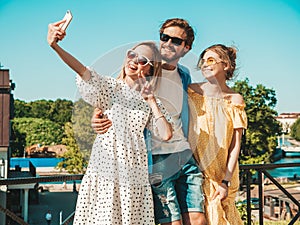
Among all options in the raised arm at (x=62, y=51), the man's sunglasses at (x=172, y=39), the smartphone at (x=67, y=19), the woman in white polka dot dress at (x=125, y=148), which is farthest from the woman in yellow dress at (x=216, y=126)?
the smartphone at (x=67, y=19)

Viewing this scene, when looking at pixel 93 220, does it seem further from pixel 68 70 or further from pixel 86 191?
pixel 68 70

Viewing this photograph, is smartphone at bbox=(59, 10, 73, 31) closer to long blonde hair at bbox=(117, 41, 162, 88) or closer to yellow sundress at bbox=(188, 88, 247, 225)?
long blonde hair at bbox=(117, 41, 162, 88)

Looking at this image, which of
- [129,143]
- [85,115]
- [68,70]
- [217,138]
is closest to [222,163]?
[217,138]

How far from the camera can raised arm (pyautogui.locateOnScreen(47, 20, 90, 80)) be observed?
5.38 feet

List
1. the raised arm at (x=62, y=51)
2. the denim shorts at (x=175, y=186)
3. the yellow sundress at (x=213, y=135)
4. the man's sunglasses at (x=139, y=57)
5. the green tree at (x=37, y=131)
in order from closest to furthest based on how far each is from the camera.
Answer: the raised arm at (x=62, y=51) → the man's sunglasses at (x=139, y=57) → the denim shorts at (x=175, y=186) → the yellow sundress at (x=213, y=135) → the green tree at (x=37, y=131)

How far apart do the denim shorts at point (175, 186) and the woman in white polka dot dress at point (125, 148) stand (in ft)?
0.24

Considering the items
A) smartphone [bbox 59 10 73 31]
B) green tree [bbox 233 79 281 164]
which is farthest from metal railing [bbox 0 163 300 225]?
green tree [bbox 233 79 281 164]

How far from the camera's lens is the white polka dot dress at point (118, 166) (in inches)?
73.1

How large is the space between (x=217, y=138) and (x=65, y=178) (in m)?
0.85

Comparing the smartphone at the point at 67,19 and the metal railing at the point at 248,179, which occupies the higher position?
the smartphone at the point at 67,19

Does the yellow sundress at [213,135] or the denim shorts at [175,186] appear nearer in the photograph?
the denim shorts at [175,186]

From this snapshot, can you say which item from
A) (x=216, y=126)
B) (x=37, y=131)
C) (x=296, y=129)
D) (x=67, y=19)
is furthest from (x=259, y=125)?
(x=37, y=131)

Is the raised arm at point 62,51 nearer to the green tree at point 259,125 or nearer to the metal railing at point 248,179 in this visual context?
the metal railing at point 248,179

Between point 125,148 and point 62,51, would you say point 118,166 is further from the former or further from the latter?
point 62,51
